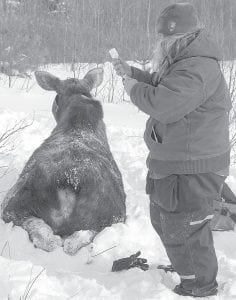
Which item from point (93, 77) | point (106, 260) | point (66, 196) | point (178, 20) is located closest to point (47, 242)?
point (66, 196)

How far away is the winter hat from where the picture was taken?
11.4 ft

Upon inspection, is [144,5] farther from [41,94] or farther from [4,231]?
[4,231]

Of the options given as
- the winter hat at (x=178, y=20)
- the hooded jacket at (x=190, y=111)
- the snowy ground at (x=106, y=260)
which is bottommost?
the snowy ground at (x=106, y=260)

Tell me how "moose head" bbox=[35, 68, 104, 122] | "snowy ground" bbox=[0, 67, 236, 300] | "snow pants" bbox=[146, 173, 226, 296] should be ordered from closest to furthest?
"snowy ground" bbox=[0, 67, 236, 300]
"snow pants" bbox=[146, 173, 226, 296]
"moose head" bbox=[35, 68, 104, 122]

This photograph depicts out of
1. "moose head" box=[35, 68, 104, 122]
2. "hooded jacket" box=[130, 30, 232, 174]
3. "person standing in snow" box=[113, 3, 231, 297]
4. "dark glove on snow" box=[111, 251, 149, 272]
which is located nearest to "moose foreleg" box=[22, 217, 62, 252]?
"dark glove on snow" box=[111, 251, 149, 272]

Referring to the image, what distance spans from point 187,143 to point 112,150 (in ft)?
15.9

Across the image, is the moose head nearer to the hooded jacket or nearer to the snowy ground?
the snowy ground

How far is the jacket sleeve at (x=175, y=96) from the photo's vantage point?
3.21 metres

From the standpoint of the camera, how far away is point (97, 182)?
15.8ft

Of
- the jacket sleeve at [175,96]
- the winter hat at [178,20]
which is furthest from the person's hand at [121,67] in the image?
the jacket sleeve at [175,96]

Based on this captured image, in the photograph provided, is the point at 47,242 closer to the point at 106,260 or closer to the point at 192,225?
the point at 106,260

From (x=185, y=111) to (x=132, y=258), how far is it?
145 centimetres

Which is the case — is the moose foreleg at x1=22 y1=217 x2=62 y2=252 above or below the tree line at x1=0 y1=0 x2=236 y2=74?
below

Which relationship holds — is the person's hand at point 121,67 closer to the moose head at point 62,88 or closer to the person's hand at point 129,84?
the person's hand at point 129,84
